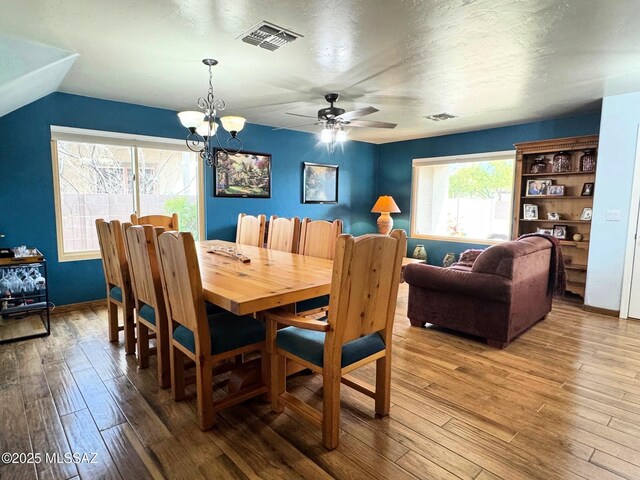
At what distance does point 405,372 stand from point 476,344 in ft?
3.06

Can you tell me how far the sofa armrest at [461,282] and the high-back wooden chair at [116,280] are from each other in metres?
2.44

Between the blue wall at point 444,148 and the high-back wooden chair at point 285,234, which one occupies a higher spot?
the blue wall at point 444,148

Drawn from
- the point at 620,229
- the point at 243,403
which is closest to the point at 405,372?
the point at 243,403

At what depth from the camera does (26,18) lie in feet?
7.07

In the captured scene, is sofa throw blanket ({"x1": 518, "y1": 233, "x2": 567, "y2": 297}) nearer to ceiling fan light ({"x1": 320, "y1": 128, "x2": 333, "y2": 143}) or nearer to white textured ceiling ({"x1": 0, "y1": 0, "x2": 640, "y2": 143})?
white textured ceiling ({"x1": 0, "y1": 0, "x2": 640, "y2": 143})

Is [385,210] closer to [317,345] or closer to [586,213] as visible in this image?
[586,213]

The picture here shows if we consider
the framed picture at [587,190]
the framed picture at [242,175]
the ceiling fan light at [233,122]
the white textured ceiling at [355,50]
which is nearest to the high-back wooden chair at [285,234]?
the ceiling fan light at [233,122]

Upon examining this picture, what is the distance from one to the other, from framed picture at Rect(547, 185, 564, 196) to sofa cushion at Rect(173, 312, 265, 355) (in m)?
4.42

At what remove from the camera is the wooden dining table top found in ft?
5.69

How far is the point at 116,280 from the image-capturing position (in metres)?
2.95

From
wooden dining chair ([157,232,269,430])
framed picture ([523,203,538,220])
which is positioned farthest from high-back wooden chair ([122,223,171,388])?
framed picture ([523,203,538,220])

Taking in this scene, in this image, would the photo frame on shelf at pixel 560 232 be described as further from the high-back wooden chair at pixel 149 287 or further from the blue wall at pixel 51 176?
the high-back wooden chair at pixel 149 287

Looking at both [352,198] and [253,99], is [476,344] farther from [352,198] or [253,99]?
[352,198]

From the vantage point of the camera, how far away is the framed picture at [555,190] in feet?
15.3
